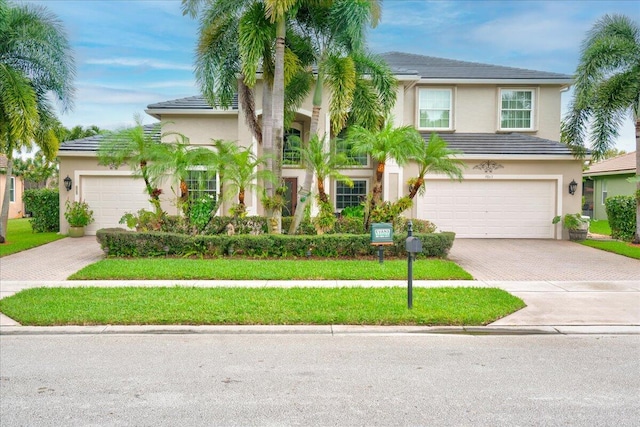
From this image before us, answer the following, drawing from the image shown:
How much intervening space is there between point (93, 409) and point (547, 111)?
22277mm

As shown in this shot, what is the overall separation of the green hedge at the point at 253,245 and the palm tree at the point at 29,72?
537cm

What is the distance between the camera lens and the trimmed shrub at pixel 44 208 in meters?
22.2

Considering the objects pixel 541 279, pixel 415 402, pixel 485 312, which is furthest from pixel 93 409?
pixel 541 279

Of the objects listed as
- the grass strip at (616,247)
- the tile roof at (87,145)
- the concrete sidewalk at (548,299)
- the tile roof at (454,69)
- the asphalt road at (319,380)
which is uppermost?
the tile roof at (454,69)

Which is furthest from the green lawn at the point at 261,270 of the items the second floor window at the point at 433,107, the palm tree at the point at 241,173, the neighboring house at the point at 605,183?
the neighboring house at the point at 605,183

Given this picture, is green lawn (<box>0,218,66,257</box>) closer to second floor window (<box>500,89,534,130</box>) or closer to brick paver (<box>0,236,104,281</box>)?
brick paver (<box>0,236,104,281</box>)

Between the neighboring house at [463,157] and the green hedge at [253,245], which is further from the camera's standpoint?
the neighboring house at [463,157]

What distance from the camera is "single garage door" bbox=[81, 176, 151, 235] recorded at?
69.4 ft

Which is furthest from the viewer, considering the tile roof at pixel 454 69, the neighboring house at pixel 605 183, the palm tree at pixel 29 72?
the neighboring house at pixel 605 183

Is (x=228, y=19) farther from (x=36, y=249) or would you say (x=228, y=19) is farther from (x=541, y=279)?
(x=541, y=279)

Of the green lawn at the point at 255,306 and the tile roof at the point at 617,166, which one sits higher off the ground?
the tile roof at the point at 617,166

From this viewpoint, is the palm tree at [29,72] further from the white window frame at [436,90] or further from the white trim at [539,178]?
the white trim at [539,178]

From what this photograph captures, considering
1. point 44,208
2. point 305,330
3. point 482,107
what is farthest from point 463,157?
point 44,208

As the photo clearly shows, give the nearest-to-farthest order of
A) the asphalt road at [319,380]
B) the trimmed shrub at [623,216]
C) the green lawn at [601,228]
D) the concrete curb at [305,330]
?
the asphalt road at [319,380] → the concrete curb at [305,330] → the trimmed shrub at [623,216] → the green lawn at [601,228]
